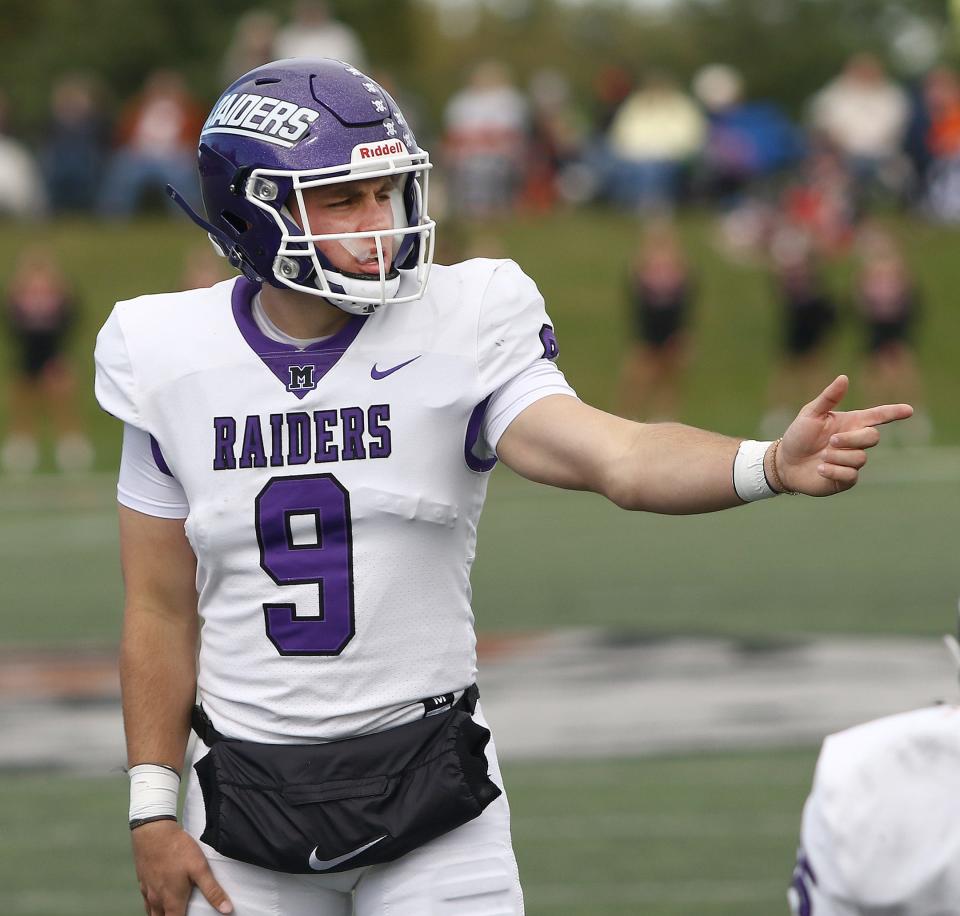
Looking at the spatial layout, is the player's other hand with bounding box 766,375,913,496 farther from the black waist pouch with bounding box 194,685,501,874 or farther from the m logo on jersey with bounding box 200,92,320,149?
the m logo on jersey with bounding box 200,92,320,149

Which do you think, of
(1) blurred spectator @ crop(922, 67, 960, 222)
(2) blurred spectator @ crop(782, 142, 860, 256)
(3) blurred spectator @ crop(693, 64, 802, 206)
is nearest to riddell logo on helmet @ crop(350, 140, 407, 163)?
(2) blurred spectator @ crop(782, 142, 860, 256)

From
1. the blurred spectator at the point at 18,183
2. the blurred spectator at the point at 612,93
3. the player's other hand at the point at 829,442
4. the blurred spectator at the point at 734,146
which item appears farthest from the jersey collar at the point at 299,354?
the blurred spectator at the point at 18,183

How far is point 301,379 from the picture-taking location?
2912 mm

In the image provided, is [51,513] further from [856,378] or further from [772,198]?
[772,198]

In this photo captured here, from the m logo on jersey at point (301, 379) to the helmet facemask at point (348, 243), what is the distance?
0.11 metres

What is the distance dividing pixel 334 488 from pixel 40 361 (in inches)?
650

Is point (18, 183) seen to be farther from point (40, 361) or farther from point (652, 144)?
point (652, 144)

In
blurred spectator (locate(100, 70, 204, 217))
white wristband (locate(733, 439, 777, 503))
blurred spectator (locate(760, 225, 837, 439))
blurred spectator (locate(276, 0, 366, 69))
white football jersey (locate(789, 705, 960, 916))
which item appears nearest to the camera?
white football jersey (locate(789, 705, 960, 916))

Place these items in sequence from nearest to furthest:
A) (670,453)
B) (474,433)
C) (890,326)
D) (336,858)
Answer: (670,453), (336,858), (474,433), (890,326)

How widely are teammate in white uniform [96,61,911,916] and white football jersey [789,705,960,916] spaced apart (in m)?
0.95

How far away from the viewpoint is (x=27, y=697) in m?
8.08

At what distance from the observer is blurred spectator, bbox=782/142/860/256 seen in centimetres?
2309

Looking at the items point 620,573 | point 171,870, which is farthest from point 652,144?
point 171,870

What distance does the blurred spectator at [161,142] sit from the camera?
2255cm
